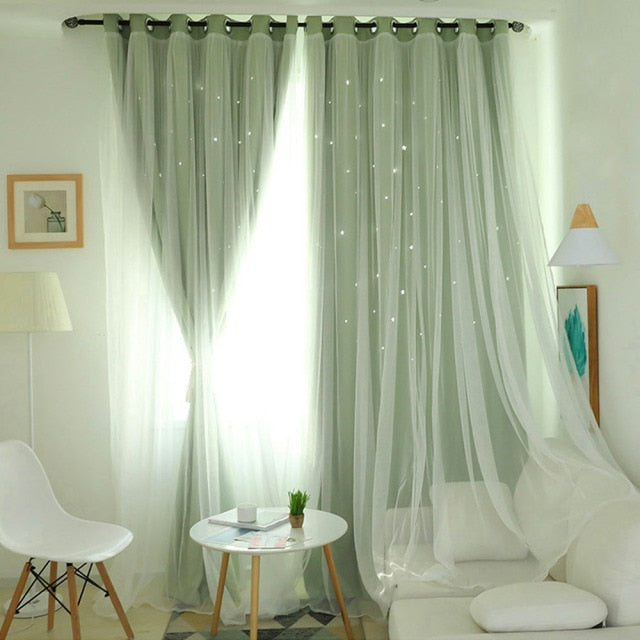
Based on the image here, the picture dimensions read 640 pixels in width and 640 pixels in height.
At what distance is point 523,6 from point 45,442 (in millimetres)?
3026

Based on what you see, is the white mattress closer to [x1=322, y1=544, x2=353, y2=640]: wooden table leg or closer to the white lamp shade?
[x1=322, y1=544, x2=353, y2=640]: wooden table leg

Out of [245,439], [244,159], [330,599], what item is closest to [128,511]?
[245,439]

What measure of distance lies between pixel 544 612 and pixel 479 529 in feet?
2.88

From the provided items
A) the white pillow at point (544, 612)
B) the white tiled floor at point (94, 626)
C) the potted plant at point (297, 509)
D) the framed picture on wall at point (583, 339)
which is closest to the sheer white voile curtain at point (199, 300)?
the white tiled floor at point (94, 626)

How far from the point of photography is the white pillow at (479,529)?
11.3ft

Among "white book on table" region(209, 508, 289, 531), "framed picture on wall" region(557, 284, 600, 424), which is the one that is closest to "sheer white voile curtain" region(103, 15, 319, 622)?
"white book on table" region(209, 508, 289, 531)

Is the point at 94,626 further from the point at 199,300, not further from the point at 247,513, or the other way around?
the point at 199,300

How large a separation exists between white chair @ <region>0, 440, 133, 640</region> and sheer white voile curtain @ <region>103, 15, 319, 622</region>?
288 mm

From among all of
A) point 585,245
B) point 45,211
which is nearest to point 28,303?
point 45,211

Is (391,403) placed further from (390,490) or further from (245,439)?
(245,439)

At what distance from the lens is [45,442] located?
13.8 feet

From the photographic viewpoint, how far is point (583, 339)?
3670 millimetres

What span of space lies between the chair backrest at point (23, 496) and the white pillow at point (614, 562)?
2130mm

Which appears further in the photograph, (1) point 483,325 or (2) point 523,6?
(2) point 523,6
